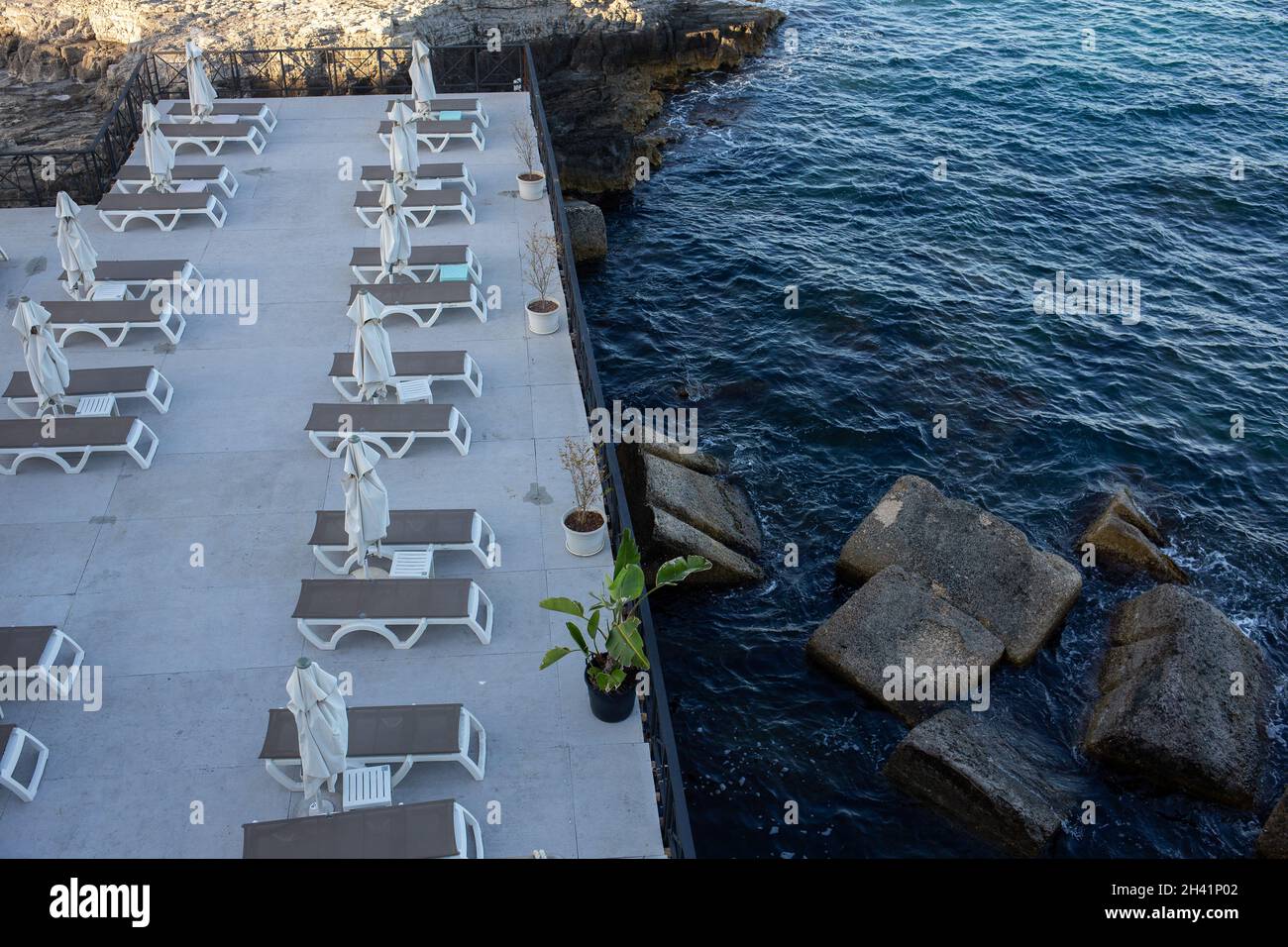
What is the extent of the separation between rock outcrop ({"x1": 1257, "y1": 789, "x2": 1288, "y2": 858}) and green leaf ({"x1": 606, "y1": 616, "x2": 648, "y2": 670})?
7922 mm

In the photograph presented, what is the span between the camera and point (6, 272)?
2052cm

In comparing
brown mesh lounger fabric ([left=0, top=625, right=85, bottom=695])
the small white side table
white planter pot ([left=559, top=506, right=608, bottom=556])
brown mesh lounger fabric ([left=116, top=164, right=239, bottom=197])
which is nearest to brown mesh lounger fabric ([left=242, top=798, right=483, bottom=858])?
the small white side table

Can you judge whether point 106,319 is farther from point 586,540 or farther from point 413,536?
point 586,540

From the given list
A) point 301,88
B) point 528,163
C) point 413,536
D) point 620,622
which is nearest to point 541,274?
point 528,163

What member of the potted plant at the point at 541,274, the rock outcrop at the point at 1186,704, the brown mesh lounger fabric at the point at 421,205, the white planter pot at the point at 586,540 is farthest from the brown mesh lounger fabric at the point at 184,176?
the rock outcrop at the point at 1186,704

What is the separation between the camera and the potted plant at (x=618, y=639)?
11.4 metres

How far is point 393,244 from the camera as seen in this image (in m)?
19.3

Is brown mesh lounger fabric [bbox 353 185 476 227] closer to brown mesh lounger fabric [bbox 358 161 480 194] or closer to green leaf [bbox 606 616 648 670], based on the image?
brown mesh lounger fabric [bbox 358 161 480 194]

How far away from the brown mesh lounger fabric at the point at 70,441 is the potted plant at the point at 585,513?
622 centimetres

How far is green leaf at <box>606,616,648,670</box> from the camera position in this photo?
11.2 metres

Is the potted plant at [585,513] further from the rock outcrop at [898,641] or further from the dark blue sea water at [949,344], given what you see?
the rock outcrop at [898,641]
